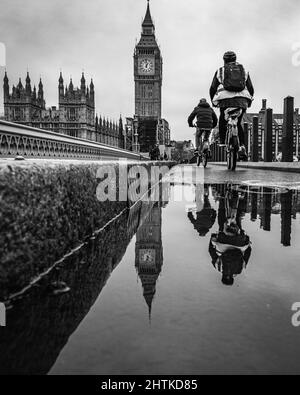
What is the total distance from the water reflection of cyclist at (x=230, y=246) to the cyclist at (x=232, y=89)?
6.85 metres

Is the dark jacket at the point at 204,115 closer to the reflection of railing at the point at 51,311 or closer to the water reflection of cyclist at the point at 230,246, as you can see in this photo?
the water reflection of cyclist at the point at 230,246

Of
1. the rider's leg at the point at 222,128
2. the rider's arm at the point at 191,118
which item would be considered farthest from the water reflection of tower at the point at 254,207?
the rider's arm at the point at 191,118

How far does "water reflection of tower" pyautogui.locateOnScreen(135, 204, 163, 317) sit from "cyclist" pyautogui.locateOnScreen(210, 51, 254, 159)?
766 centimetres

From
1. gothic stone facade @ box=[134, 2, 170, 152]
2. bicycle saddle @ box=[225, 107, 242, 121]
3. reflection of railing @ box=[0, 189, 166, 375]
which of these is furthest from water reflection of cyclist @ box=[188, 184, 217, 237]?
gothic stone facade @ box=[134, 2, 170, 152]

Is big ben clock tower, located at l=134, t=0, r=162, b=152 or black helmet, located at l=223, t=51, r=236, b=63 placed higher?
big ben clock tower, located at l=134, t=0, r=162, b=152

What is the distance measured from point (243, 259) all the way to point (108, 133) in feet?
499

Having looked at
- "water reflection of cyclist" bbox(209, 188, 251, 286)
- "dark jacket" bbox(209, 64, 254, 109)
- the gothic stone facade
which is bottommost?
"water reflection of cyclist" bbox(209, 188, 251, 286)

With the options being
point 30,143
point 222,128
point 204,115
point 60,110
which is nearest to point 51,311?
point 222,128

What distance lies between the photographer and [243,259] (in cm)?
277

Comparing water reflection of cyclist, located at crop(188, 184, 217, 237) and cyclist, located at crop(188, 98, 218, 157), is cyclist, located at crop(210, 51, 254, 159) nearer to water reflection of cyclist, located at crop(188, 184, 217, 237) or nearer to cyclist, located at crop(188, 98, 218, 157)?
cyclist, located at crop(188, 98, 218, 157)

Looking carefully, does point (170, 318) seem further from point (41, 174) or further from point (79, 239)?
point (79, 239)

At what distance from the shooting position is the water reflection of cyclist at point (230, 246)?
2557 millimetres

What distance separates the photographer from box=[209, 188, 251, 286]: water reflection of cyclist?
101 inches
